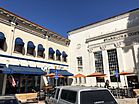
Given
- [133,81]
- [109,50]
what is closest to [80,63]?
[109,50]

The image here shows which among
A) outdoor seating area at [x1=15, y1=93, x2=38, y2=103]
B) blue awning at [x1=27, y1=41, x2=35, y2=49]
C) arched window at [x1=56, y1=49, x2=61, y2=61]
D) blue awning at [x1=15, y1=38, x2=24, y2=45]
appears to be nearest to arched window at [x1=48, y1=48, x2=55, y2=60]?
arched window at [x1=56, y1=49, x2=61, y2=61]

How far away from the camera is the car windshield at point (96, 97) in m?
5.45

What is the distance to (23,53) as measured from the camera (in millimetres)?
18781

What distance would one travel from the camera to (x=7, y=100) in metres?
7.45

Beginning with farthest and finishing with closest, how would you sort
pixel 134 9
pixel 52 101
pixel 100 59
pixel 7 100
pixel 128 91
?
1. pixel 100 59
2. pixel 134 9
3. pixel 128 91
4. pixel 52 101
5. pixel 7 100

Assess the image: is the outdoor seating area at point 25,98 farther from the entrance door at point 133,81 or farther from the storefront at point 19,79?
the entrance door at point 133,81

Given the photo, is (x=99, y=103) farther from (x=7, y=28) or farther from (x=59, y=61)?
(x=59, y=61)

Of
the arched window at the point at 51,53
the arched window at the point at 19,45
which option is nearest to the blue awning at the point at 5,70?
the arched window at the point at 19,45

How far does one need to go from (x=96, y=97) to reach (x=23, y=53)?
49.7 feet

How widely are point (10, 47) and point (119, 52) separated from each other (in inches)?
626

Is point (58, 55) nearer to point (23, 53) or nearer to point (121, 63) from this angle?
point (23, 53)

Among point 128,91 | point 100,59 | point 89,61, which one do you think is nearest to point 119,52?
point 100,59

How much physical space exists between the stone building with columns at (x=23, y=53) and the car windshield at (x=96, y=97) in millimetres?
11694

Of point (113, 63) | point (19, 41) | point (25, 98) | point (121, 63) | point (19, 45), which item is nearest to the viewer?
→ point (25, 98)
